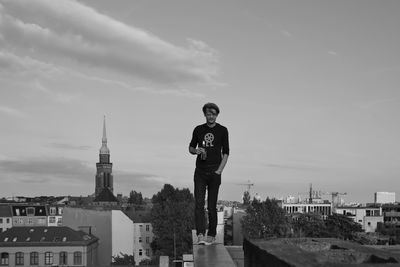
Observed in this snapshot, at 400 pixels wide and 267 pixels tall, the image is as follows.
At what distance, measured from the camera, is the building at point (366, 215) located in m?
97.8

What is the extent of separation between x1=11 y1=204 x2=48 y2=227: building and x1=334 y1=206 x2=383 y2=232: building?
202 feet

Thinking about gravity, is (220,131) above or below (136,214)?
above

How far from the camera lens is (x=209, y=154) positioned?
30.9ft

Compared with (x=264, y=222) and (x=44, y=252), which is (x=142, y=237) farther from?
(x=264, y=222)

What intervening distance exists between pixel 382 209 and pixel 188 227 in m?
49.9

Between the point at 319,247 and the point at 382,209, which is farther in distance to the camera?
the point at 382,209

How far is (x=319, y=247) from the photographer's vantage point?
21.5ft

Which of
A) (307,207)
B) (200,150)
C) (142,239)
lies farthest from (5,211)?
(200,150)

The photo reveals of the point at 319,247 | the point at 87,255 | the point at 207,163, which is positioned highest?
the point at 207,163

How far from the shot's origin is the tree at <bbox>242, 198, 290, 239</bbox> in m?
66.9

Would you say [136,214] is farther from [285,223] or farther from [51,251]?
[285,223]

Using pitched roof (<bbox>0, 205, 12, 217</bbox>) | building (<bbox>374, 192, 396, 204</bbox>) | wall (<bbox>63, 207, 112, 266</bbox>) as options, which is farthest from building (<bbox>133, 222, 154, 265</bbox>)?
building (<bbox>374, 192, 396, 204</bbox>)

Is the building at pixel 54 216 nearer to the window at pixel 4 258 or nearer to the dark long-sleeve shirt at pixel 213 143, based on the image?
the window at pixel 4 258

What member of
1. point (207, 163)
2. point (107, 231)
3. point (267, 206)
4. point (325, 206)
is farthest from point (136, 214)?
point (207, 163)
